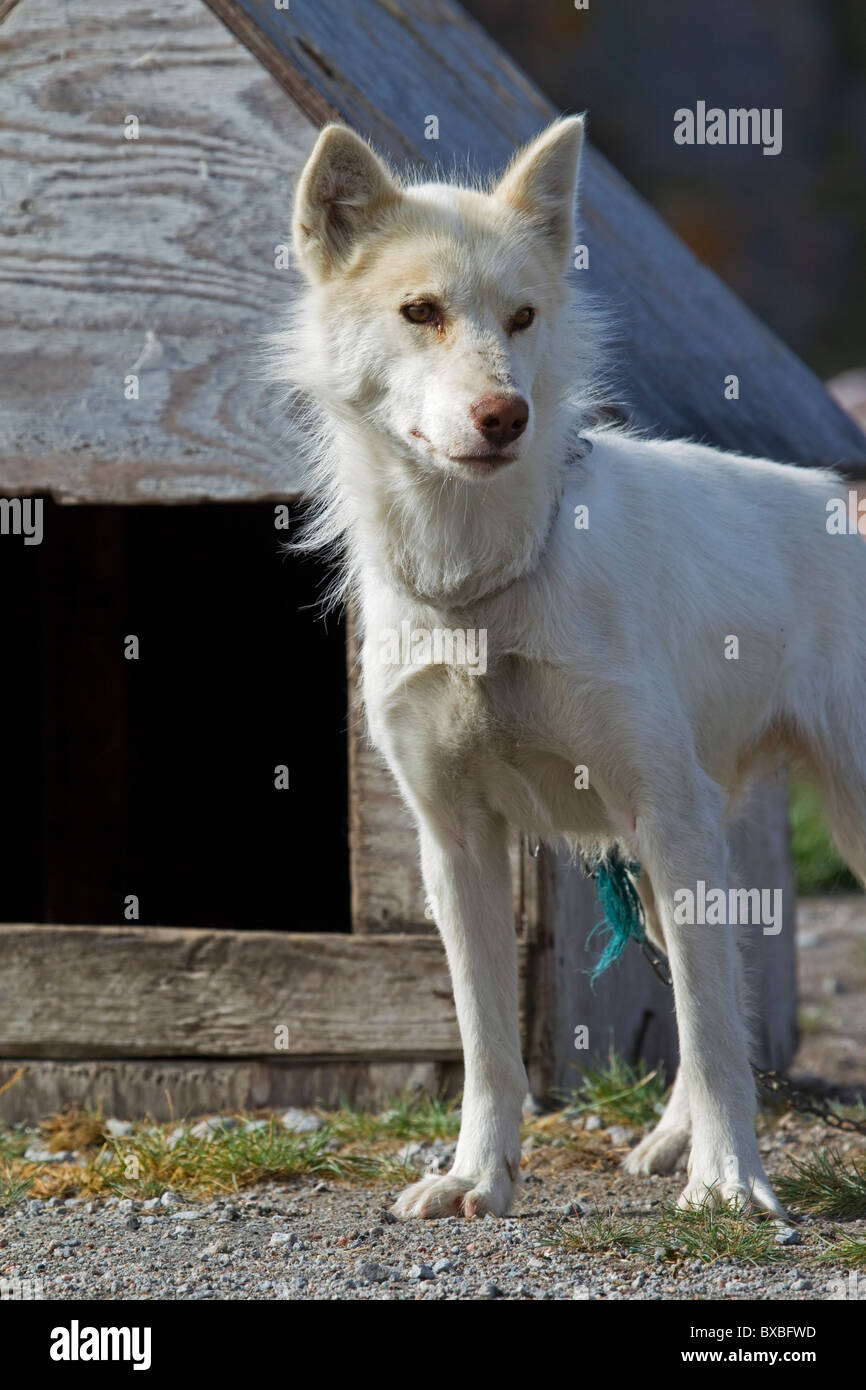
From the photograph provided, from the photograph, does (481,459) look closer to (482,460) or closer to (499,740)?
(482,460)

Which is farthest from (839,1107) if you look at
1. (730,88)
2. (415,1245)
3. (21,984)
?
(730,88)

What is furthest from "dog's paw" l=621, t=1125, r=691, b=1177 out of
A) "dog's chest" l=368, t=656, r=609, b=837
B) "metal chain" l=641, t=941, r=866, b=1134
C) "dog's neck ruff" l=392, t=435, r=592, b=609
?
"dog's neck ruff" l=392, t=435, r=592, b=609

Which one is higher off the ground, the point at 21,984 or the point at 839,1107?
the point at 21,984

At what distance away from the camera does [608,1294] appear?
328 cm

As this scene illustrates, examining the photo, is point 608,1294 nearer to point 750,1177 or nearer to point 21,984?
point 750,1177

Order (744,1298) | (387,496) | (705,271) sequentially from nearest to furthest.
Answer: (744,1298)
(387,496)
(705,271)

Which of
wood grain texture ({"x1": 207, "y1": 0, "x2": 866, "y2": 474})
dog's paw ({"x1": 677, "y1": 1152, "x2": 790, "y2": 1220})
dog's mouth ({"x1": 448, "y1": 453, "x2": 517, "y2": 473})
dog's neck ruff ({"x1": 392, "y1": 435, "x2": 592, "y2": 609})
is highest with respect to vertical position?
wood grain texture ({"x1": 207, "y1": 0, "x2": 866, "y2": 474})

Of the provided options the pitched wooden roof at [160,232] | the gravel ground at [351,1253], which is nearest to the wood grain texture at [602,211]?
the pitched wooden roof at [160,232]

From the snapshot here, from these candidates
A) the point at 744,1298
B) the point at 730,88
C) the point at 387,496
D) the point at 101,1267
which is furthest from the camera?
the point at 730,88

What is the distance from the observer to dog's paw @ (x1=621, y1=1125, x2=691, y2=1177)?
4.51 m

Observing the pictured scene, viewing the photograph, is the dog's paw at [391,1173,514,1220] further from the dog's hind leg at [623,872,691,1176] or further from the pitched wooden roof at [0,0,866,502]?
the pitched wooden roof at [0,0,866,502]

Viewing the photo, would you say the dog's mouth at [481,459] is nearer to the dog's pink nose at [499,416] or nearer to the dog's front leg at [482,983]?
the dog's pink nose at [499,416]

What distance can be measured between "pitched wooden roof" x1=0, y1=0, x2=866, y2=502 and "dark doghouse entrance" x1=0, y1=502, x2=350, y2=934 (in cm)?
126

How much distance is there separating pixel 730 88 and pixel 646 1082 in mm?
17638
